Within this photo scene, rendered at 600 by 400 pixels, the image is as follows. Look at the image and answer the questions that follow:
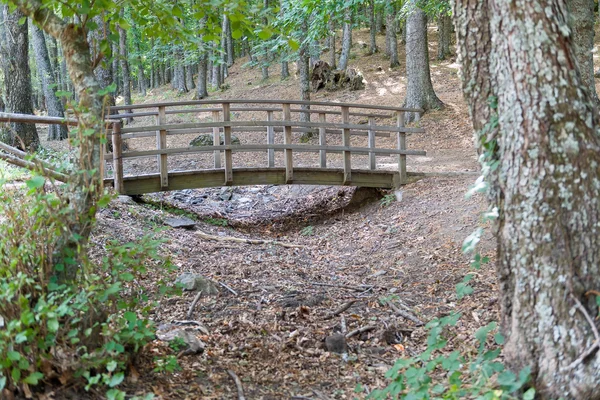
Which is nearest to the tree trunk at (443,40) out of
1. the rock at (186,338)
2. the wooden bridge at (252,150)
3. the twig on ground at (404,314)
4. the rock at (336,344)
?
the wooden bridge at (252,150)

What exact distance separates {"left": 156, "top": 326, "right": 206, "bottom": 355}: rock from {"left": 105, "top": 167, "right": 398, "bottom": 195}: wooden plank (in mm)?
4825

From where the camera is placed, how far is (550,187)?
9.61ft

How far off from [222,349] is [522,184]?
107 inches

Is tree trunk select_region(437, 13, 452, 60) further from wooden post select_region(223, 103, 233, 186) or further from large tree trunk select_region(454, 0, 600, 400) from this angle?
large tree trunk select_region(454, 0, 600, 400)

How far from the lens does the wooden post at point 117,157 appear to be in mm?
7957

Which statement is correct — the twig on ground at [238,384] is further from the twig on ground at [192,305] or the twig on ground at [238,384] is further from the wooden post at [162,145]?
the wooden post at [162,145]

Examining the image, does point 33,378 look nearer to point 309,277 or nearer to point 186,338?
point 186,338

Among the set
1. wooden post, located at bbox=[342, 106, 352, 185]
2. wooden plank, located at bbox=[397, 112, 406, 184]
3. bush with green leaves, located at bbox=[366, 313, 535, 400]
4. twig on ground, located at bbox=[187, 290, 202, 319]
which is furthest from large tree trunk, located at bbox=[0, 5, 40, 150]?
bush with green leaves, located at bbox=[366, 313, 535, 400]

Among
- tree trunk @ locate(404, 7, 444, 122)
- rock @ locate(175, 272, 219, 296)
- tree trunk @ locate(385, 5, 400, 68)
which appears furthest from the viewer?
tree trunk @ locate(385, 5, 400, 68)

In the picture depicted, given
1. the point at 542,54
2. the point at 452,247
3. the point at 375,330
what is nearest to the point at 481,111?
the point at 542,54

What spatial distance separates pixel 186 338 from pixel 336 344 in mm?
1235

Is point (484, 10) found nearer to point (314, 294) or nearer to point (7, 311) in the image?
point (7, 311)

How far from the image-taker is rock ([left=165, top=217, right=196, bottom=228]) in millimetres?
8516

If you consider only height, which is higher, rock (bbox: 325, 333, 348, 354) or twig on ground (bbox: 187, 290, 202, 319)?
twig on ground (bbox: 187, 290, 202, 319)
